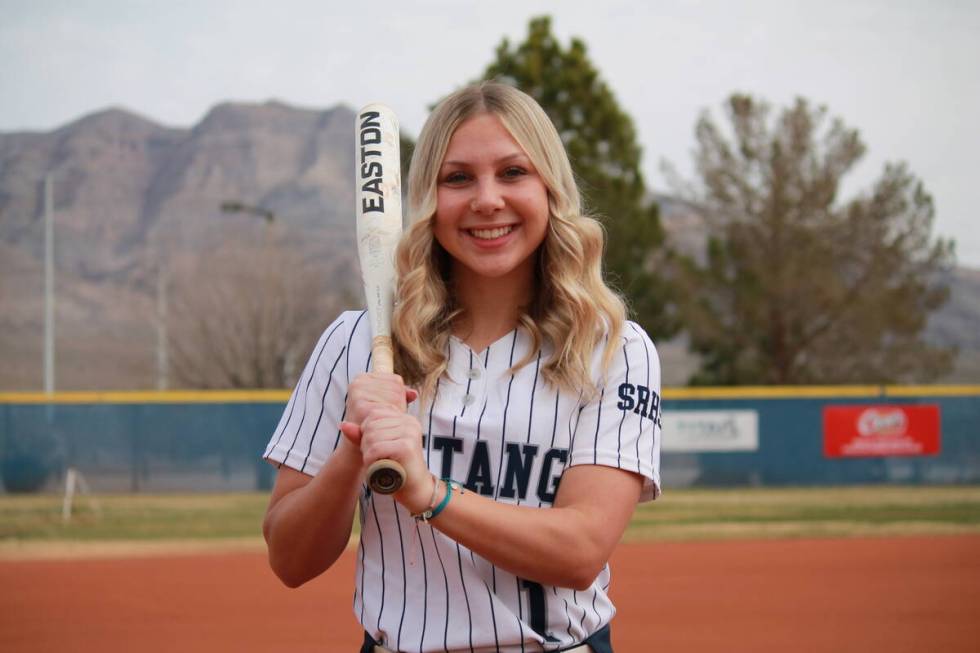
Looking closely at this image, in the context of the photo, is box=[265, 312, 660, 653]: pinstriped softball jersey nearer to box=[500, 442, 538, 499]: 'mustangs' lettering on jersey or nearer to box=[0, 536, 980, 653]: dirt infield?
box=[500, 442, 538, 499]: 'mustangs' lettering on jersey

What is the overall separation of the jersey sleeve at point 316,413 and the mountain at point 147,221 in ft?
182

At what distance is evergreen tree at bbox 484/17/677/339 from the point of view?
35.9 m

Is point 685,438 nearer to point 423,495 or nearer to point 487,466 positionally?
point 487,466

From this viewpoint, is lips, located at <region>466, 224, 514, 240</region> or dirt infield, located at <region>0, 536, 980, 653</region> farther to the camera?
dirt infield, located at <region>0, 536, 980, 653</region>

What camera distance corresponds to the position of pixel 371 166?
2.45m

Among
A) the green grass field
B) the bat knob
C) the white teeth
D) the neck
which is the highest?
the white teeth

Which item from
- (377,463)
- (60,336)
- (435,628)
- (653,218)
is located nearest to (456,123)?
(377,463)

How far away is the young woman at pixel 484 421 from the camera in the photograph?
198cm

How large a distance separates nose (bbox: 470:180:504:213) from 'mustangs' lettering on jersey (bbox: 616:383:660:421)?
397 mm

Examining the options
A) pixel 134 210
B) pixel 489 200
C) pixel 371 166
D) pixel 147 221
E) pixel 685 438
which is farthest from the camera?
pixel 134 210

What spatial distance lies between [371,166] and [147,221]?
351ft

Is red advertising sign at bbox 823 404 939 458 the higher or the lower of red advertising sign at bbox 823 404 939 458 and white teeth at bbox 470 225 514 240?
the lower

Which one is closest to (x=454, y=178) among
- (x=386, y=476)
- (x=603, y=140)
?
(x=386, y=476)

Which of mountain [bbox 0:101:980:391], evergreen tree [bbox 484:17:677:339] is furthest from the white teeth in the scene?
mountain [bbox 0:101:980:391]
